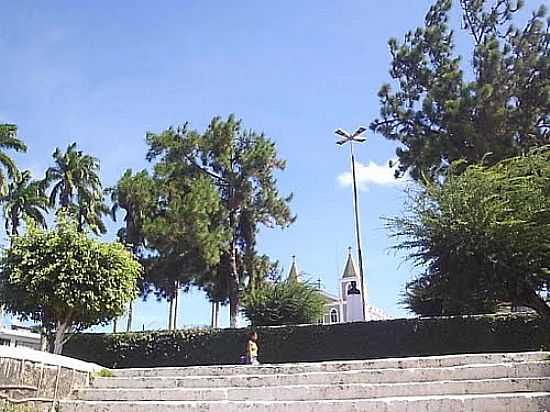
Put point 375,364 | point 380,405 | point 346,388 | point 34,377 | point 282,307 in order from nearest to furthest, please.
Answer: point 380,405, point 346,388, point 34,377, point 375,364, point 282,307

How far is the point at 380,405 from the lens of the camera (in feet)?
28.2

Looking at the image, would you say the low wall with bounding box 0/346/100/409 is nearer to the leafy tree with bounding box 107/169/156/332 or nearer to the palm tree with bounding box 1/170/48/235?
the leafy tree with bounding box 107/169/156/332

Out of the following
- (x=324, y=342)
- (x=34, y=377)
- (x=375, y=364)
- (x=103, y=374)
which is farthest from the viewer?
(x=324, y=342)

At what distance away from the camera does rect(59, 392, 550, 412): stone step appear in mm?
8195

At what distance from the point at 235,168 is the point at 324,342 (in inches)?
627

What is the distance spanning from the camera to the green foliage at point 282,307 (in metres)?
22.5

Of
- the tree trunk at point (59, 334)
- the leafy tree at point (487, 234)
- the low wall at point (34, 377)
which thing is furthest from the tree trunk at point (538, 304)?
the tree trunk at point (59, 334)

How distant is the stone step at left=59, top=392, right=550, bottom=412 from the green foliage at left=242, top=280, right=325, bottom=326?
12523 millimetres

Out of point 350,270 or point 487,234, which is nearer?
point 487,234

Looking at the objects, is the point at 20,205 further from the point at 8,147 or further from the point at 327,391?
the point at 327,391

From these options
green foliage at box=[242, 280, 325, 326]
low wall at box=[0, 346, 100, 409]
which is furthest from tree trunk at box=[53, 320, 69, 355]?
low wall at box=[0, 346, 100, 409]

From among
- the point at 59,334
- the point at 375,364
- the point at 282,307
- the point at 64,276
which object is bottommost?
the point at 375,364

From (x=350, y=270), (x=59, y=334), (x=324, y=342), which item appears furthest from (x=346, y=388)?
(x=350, y=270)

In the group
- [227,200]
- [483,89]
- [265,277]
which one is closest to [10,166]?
[227,200]
